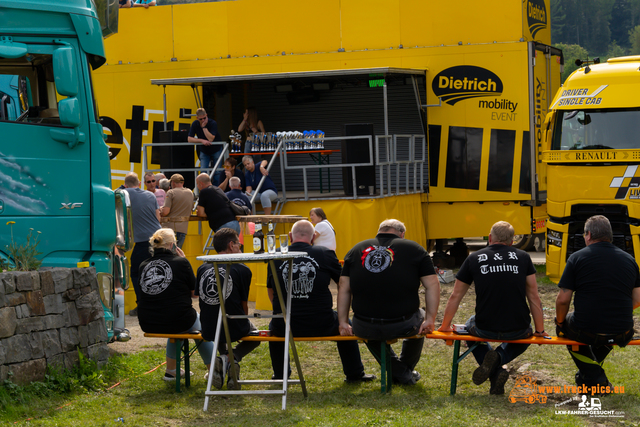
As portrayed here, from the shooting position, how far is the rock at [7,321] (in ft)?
17.8

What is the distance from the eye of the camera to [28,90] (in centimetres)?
648

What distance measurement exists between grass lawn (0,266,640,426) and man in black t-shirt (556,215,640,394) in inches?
15.2

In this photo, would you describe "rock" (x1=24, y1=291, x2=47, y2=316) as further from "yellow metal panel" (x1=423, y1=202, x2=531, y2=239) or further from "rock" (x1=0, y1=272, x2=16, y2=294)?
"yellow metal panel" (x1=423, y1=202, x2=531, y2=239)

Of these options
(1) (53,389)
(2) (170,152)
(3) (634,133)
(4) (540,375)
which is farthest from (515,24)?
(1) (53,389)

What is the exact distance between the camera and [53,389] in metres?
5.87

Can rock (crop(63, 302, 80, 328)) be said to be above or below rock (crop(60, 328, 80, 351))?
above

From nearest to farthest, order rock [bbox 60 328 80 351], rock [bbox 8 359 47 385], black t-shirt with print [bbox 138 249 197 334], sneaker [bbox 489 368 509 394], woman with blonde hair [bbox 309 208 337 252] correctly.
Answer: rock [bbox 8 359 47 385] → sneaker [bbox 489 368 509 394] → rock [bbox 60 328 80 351] → black t-shirt with print [bbox 138 249 197 334] → woman with blonde hair [bbox 309 208 337 252]

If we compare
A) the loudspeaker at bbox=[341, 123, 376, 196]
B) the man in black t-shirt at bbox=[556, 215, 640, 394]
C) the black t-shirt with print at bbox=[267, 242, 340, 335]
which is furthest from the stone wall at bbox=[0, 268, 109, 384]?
the loudspeaker at bbox=[341, 123, 376, 196]

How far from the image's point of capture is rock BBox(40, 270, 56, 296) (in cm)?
586

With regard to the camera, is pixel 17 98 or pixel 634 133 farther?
pixel 634 133

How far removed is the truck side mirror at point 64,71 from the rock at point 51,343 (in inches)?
76.6

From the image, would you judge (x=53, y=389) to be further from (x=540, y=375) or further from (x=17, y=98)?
(x=540, y=375)

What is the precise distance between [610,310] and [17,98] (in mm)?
5112

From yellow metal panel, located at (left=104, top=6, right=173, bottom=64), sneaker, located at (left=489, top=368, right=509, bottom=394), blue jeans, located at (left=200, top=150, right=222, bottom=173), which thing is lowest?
sneaker, located at (left=489, top=368, right=509, bottom=394)
